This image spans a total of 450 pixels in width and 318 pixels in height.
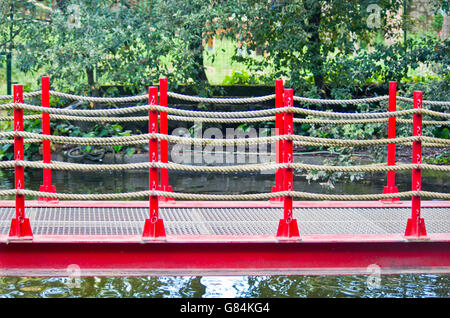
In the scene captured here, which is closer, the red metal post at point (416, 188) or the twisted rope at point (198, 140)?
the twisted rope at point (198, 140)

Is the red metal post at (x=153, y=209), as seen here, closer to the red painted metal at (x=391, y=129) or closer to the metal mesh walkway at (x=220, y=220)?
the metal mesh walkway at (x=220, y=220)

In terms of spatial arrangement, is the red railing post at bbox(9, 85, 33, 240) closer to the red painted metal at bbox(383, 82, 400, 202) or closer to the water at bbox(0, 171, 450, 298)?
the water at bbox(0, 171, 450, 298)

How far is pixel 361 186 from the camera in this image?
479 inches

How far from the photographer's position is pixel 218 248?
5.85m

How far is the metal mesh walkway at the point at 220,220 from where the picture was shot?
6.30 m

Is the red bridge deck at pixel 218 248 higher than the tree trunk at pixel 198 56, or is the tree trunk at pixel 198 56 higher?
the tree trunk at pixel 198 56

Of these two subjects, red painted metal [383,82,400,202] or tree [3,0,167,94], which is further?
tree [3,0,167,94]

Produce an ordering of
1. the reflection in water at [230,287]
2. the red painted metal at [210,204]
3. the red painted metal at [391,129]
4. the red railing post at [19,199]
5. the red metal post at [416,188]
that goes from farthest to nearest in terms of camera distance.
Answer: the red painted metal at [210,204] → the reflection in water at [230,287] → the red painted metal at [391,129] → the red metal post at [416,188] → the red railing post at [19,199]

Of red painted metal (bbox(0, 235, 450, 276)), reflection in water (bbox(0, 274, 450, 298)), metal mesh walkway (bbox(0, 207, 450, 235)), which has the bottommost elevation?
reflection in water (bbox(0, 274, 450, 298))

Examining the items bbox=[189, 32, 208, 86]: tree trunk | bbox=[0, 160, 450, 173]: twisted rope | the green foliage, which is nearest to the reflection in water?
bbox=[0, 160, 450, 173]: twisted rope

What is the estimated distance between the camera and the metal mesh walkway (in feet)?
20.7

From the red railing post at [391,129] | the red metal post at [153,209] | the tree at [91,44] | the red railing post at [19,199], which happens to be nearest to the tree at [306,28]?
the tree at [91,44]

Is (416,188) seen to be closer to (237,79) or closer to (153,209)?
(153,209)

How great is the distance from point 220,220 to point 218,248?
2.93ft
